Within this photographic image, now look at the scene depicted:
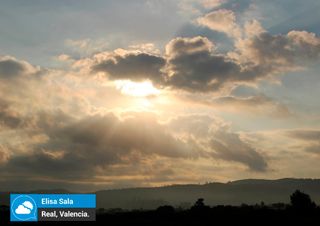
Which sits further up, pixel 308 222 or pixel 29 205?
pixel 29 205

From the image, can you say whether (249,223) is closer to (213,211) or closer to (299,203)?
(213,211)

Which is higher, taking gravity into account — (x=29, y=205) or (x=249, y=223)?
(x=29, y=205)

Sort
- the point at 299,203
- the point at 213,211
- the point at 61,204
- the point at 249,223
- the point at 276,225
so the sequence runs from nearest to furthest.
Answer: the point at 61,204
the point at 276,225
the point at 249,223
the point at 213,211
the point at 299,203

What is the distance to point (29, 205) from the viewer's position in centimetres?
9325

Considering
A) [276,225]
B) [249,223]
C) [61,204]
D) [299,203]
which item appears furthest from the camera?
[299,203]

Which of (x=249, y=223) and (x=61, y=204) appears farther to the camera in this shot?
(x=249, y=223)

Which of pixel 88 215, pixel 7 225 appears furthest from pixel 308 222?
pixel 7 225

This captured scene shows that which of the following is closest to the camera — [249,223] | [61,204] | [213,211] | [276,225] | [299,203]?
[61,204]

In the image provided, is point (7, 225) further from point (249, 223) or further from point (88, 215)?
point (249, 223)

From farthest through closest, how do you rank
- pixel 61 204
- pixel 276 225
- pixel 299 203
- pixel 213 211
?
1. pixel 299 203
2. pixel 213 211
3. pixel 276 225
4. pixel 61 204

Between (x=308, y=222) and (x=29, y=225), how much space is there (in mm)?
80097

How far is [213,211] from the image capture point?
179000 millimetres

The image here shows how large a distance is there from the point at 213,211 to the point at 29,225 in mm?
77538

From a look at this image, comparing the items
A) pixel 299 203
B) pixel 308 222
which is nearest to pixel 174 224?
pixel 308 222
